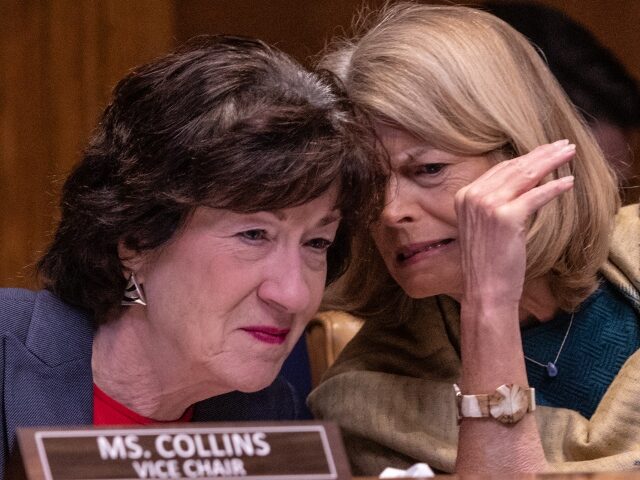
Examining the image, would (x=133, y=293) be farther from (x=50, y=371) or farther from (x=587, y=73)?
(x=587, y=73)

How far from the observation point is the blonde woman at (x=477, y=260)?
5.63ft

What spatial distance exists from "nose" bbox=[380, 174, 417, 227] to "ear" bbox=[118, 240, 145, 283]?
0.41 metres

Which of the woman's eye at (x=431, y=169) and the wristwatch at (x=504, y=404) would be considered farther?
the woman's eye at (x=431, y=169)

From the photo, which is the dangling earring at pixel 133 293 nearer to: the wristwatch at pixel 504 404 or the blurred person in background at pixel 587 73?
the wristwatch at pixel 504 404

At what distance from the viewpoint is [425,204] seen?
1.85 metres

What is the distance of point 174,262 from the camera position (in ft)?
5.21

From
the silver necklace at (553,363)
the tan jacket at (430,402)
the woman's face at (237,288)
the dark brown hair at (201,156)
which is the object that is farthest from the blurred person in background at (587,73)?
the woman's face at (237,288)

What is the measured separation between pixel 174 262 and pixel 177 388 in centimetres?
20

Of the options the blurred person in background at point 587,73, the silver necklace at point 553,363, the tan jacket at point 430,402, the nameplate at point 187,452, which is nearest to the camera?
the nameplate at point 187,452

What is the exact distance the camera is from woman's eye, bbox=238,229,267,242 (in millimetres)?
1550

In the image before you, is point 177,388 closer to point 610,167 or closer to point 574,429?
point 574,429

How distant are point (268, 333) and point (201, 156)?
260mm

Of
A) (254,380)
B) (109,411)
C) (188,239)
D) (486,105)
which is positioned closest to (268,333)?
(254,380)

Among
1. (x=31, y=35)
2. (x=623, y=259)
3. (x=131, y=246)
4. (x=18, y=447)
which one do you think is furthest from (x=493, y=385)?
(x=31, y=35)
